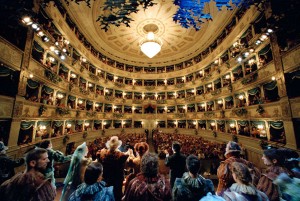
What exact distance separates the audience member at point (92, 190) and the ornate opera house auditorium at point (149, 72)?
382 cm

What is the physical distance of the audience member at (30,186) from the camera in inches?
73.4

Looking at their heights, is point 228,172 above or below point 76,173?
above

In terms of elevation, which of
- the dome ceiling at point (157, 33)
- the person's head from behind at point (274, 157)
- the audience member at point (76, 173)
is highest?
the dome ceiling at point (157, 33)

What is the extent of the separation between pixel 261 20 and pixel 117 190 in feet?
44.5

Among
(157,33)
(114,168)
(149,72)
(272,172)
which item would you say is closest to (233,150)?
(272,172)

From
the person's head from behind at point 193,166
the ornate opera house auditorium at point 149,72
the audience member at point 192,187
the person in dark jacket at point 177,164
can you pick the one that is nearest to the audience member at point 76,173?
the person in dark jacket at point 177,164

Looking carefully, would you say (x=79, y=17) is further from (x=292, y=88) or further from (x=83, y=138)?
(x=292, y=88)

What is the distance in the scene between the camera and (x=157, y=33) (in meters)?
15.2

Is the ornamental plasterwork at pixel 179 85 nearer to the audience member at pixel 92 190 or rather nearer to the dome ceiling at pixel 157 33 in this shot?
the dome ceiling at pixel 157 33

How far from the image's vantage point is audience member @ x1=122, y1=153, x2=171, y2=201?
185cm

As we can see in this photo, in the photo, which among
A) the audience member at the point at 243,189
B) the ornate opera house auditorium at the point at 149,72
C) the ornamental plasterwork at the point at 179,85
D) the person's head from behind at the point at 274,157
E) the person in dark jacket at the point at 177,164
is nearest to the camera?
the audience member at the point at 243,189

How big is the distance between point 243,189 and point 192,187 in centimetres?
69

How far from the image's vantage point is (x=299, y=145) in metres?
6.84

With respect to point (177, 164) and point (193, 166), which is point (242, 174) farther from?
point (177, 164)
